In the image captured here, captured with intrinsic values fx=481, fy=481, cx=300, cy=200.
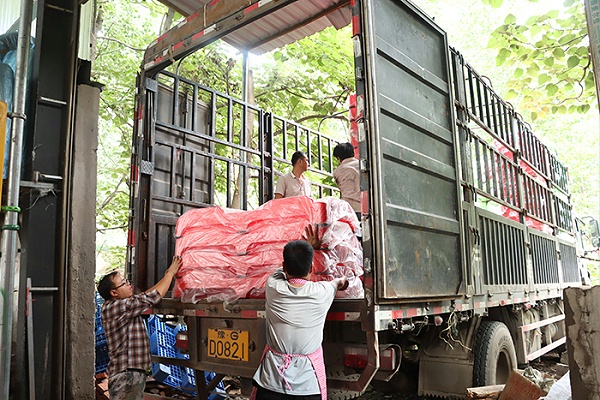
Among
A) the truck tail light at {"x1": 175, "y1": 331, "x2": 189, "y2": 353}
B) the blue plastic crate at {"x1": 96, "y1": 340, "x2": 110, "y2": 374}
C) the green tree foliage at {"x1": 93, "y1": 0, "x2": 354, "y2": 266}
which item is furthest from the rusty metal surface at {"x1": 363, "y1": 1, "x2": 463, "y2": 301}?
the green tree foliage at {"x1": 93, "y1": 0, "x2": 354, "y2": 266}

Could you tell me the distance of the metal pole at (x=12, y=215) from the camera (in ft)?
11.0

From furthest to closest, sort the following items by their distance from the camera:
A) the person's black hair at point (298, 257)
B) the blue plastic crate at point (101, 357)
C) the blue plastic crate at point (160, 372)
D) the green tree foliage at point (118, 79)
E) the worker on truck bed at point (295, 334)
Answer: the green tree foliage at point (118, 79) < the blue plastic crate at point (101, 357) < the blue plastic crate at point (160, 372) < the person's black hair at point (298, 257) < the worker on truck bed at point (295, 334)

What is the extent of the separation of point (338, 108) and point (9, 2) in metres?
7.42

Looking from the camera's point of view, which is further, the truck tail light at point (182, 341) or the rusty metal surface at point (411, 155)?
the truck tail light at point (182, 341)

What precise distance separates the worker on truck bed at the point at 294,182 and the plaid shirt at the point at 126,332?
176 cm

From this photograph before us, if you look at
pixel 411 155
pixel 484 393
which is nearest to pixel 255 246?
pixel 411 155

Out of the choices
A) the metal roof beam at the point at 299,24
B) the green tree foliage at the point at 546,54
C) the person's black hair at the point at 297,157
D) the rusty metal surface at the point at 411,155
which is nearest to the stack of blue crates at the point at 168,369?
the person's black hair at the point at 297,157

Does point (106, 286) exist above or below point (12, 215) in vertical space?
below

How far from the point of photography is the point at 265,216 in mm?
3381

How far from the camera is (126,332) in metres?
3.49

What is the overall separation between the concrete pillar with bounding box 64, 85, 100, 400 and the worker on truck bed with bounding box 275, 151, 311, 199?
1807 millimetres

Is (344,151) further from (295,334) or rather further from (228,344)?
(295,334)

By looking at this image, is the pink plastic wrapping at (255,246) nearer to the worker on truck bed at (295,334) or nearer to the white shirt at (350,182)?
the worker on truck bed at (295,334)

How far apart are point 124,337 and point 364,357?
1761mm
